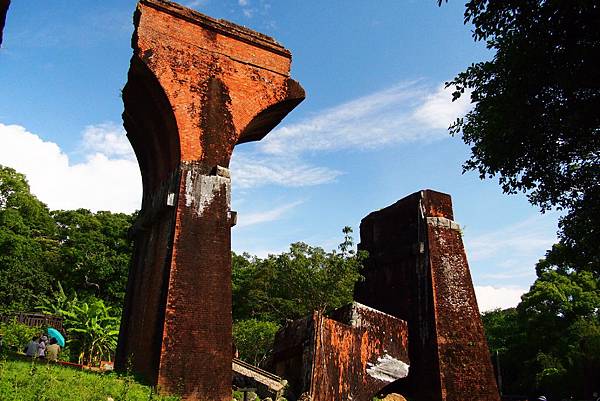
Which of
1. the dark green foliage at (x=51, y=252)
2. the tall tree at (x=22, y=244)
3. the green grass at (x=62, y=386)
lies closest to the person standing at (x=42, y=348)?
the green grass at (x=62, y=386)

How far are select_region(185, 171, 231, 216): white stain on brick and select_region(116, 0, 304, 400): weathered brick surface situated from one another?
18 mm

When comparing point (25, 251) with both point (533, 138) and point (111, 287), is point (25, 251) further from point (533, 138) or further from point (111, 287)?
point (533, 138)

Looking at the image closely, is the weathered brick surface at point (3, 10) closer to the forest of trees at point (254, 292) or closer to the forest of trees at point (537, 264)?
the forest of trees at point (537, 264)

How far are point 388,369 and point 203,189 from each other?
493 centimetres

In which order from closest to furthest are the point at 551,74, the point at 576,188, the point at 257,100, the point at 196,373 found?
the point at 551,74 → the point at 196,373 → the point at 576,188 → the point at 257,100

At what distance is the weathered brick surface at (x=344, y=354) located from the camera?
8945mm

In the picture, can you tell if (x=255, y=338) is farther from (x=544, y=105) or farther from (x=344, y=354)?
(x=544, y=105)

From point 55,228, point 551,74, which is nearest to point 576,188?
point 551,74

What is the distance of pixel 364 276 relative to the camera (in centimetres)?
1359

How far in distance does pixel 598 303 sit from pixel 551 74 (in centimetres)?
2187

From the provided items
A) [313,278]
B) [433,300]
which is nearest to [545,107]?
[433,300]

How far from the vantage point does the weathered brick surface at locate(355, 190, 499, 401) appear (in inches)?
389

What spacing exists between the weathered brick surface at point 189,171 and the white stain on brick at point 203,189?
18 mm

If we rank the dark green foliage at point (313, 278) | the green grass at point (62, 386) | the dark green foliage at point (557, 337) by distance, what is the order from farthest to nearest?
the dark green foliage at point (557, 337)
the dark green foliage at point (313, 278)
the green grass at point (62, 386)
